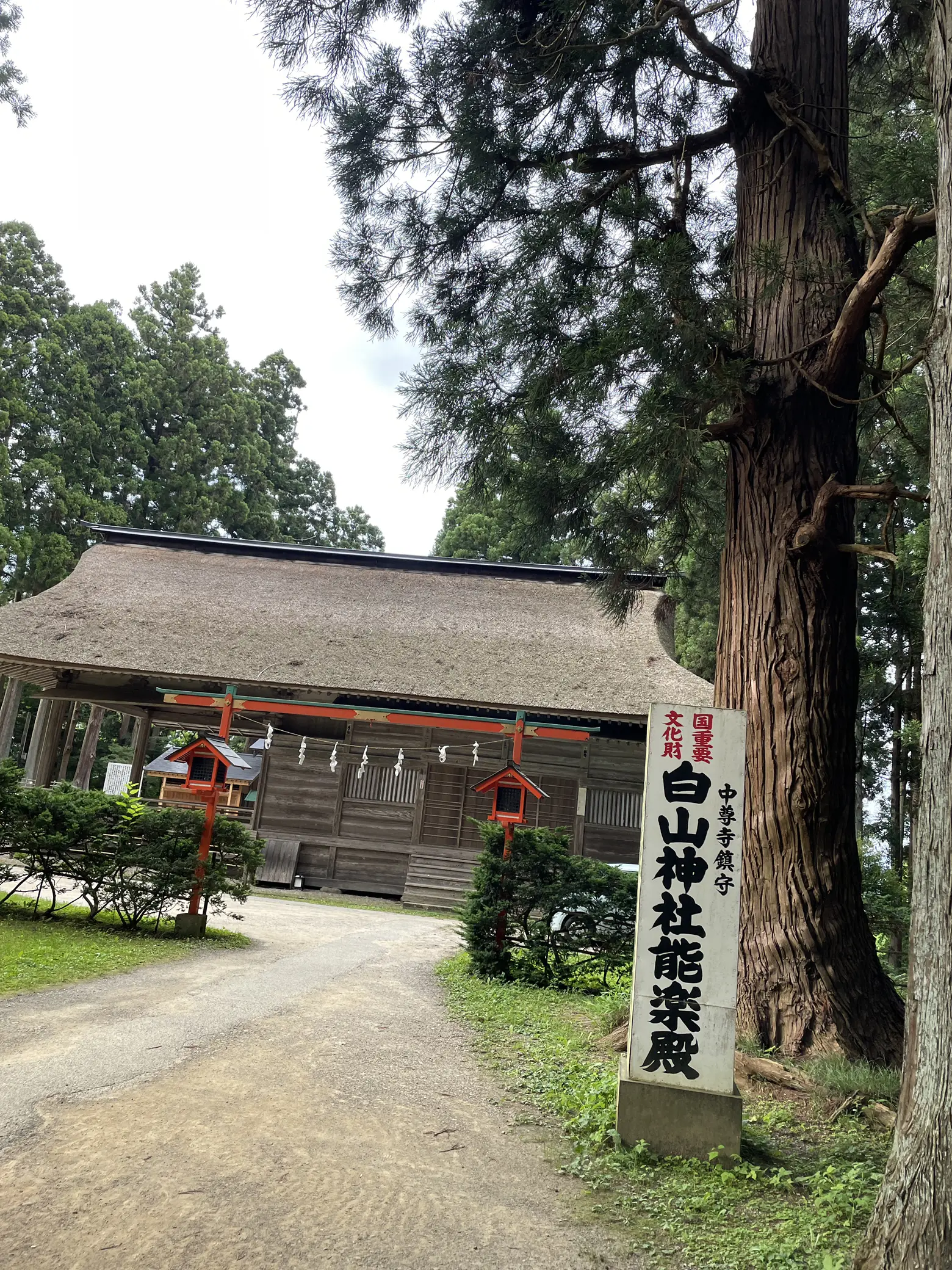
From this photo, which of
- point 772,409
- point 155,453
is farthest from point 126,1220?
point 155,453

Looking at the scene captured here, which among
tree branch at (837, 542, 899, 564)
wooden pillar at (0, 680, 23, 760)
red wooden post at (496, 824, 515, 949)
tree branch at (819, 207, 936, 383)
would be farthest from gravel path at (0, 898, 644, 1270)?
wooden pillar at (0, 680, 23, 760)

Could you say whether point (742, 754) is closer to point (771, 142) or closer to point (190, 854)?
point (771, 142)

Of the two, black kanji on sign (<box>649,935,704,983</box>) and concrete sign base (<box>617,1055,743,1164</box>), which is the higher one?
black kanji on sign (<box>649,935,704,983</box>)

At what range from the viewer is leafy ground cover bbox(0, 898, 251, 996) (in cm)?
593

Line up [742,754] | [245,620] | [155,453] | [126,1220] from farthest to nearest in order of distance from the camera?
1. [155,453]
2. [245,620]
3. [742,754]
4. [126,1220]

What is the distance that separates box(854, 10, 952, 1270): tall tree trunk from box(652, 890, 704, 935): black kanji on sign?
1426 mm

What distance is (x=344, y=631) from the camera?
15.1 meters

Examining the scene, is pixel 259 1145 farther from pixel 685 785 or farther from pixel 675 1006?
pixel 685 785

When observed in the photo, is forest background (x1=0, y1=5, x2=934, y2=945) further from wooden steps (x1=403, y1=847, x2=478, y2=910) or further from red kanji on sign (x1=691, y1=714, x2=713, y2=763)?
wooden steps (x1=403, y1=847, x2=478, y2=910)

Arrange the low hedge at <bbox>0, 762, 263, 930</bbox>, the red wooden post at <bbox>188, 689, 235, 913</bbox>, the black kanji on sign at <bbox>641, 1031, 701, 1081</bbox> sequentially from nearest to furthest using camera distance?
1. the black kanji on sign at <bbox>641, 1031, 701, 1081</bbox>
2. the low hedge at <bbox>0, 762, 263, 930</bbox>
3. the red wooden post at <bbox>188, 689, 235, 913</bbox>

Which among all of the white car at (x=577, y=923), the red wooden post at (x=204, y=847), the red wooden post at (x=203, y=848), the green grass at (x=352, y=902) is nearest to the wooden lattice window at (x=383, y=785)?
the green grass at (x=352, y=902)

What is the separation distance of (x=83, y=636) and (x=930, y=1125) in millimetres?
14292

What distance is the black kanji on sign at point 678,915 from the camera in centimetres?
384

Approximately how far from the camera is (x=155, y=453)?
25453mm
